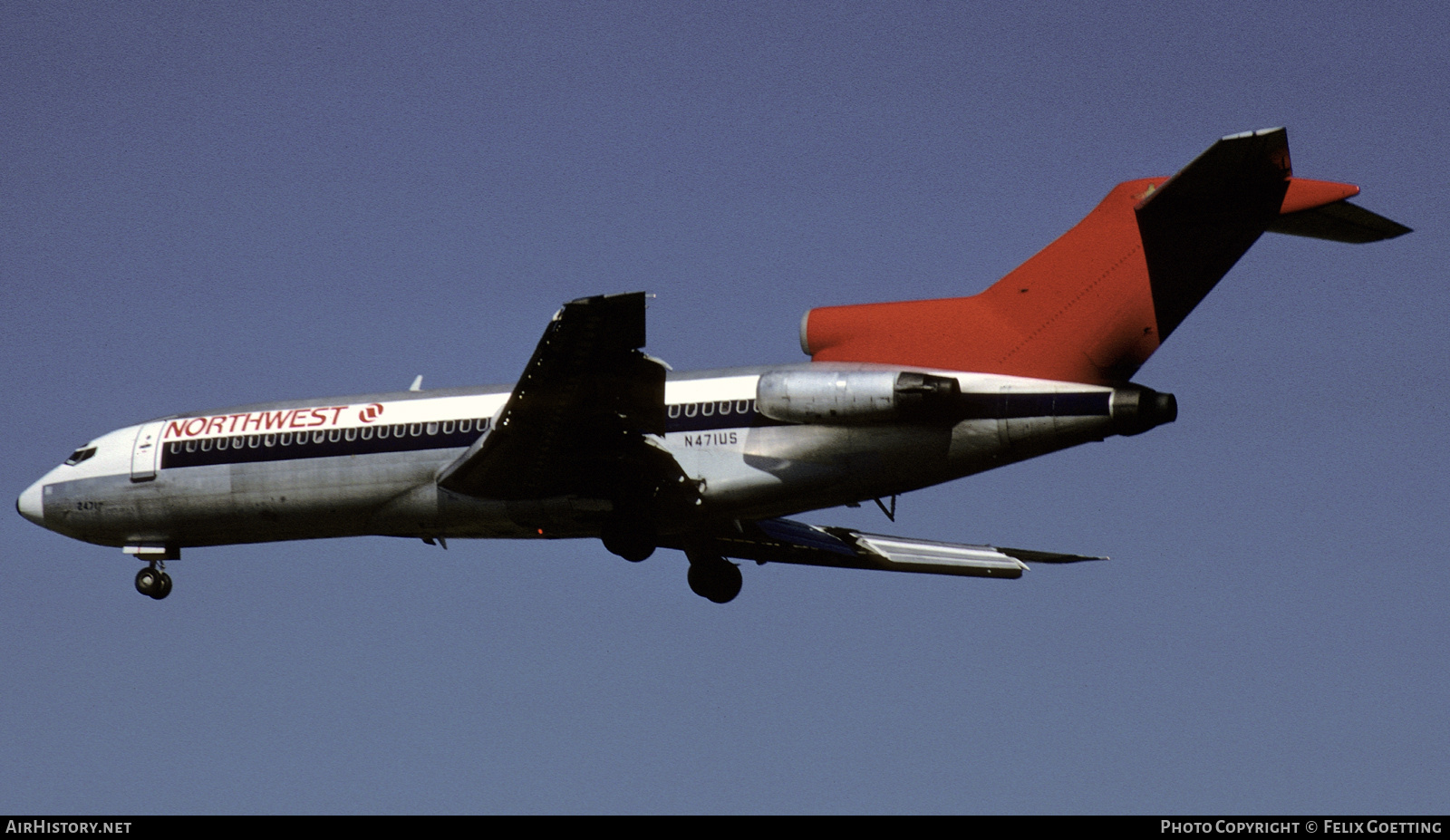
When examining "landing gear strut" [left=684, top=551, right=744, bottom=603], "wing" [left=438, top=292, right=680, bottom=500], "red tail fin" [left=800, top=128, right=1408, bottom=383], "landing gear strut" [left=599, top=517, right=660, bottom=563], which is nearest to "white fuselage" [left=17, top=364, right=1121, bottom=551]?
"landing gear strut" [left=599, top=517, right=660, bottom=563]

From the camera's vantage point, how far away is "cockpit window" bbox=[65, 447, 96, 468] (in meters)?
27.7

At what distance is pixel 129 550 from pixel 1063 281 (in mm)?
15561

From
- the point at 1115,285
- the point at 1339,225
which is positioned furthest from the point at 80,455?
the point at 1339,225

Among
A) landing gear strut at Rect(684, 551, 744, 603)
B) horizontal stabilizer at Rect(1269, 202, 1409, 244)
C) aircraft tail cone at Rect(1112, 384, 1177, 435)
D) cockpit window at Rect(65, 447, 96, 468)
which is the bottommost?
landing gear strut at Rect(684, 551, 744, 603)

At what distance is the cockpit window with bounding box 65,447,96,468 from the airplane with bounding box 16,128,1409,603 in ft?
3.42

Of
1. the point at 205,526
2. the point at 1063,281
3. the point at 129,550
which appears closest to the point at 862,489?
the point at 1063,281

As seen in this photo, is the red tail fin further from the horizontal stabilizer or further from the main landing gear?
the main landing gear

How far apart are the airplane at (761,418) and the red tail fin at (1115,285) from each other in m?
0.03

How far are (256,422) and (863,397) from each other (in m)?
10.2

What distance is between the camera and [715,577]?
27047 mm

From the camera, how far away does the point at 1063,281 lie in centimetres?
2228

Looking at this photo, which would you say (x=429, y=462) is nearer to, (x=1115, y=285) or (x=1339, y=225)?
(x=1115, y=285)

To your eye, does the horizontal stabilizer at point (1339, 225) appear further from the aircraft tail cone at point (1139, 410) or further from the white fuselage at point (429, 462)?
the white fuselage at point (429, 462)
